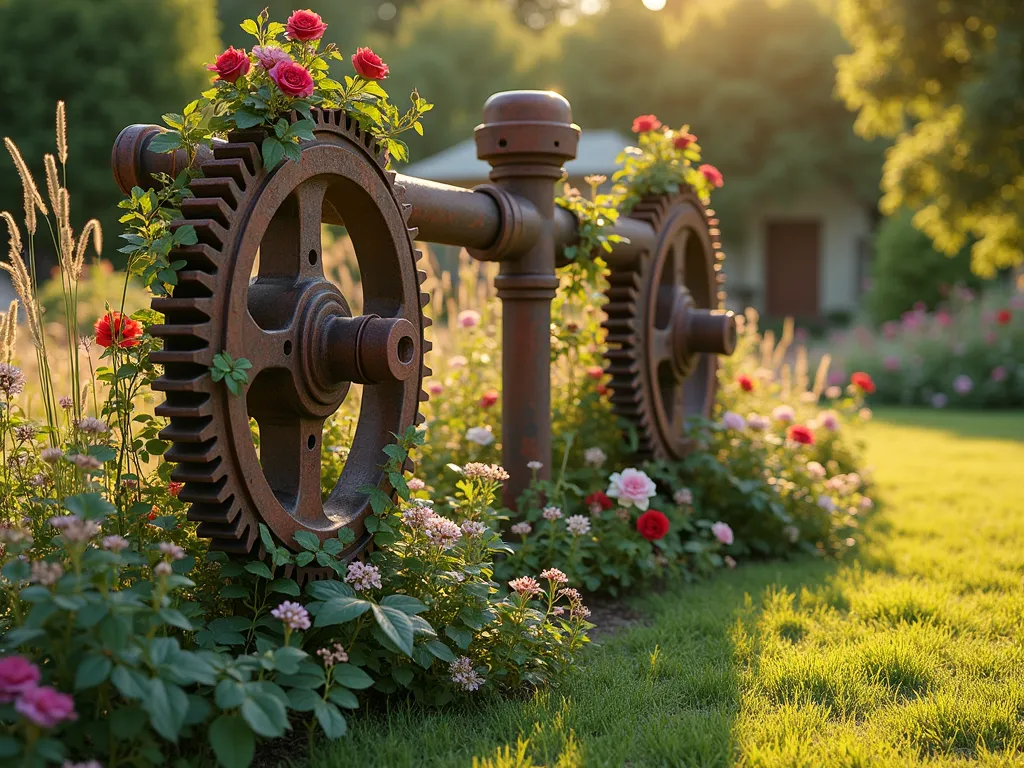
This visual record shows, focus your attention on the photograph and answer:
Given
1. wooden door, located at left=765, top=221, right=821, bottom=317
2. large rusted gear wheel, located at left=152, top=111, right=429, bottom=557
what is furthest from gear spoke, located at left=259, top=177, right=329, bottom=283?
wooden door, located at left=765, top=221, right=821, bottom=317

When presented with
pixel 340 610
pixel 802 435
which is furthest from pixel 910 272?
pixel 340 610

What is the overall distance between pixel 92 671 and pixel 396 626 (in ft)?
2.01

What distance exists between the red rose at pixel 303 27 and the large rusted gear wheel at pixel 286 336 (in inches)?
7.2

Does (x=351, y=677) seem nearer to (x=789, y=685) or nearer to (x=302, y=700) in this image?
(x=302, y=700)

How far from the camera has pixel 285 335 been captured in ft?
7.72

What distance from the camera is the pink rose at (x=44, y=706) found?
1566 millimetres

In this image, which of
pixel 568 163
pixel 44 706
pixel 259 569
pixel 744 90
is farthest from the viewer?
pixel 744 90

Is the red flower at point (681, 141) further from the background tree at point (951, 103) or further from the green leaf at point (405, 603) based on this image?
the background tree at point (951, 103)

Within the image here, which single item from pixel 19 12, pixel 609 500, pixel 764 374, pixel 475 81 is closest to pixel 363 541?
pixel 609 500

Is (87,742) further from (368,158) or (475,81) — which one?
(475,81)

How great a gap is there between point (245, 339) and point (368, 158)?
64cm

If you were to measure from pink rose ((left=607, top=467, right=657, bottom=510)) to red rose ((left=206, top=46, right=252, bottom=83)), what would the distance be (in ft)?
6.06

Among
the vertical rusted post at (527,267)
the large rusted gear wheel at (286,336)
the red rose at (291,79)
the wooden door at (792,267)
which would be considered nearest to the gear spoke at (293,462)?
the large rusted gear wheel at (286,336)

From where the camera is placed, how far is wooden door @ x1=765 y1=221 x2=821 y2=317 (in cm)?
2528
